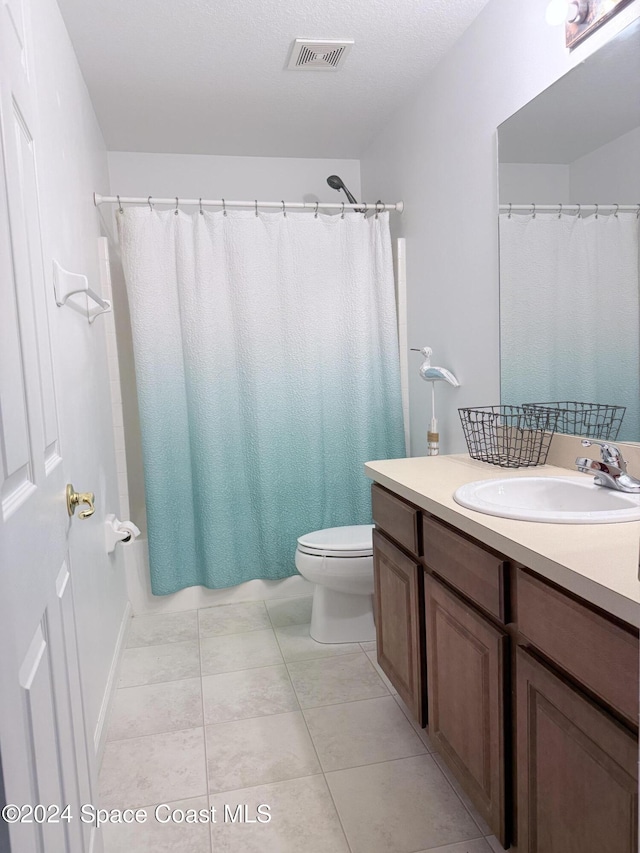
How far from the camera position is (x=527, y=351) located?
2.04 metres

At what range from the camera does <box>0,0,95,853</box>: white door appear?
80 cm

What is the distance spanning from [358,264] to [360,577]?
1529mm

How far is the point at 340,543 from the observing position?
8.59ft

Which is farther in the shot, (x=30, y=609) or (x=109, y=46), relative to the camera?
(x=109, y=46)

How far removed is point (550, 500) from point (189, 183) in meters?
2.66

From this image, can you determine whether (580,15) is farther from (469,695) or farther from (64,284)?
(469,695)

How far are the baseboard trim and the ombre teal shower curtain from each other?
0.72ft

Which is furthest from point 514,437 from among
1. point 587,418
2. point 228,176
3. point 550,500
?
point 228,176

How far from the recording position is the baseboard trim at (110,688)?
6.37 feet

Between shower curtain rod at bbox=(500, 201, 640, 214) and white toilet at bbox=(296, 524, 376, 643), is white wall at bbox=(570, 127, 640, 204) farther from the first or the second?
white toilet at bbox=(296, 524, 376, 643)

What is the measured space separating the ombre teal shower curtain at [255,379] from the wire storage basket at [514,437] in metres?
1.03

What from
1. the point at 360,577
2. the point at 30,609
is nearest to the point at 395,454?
the point at 360,577

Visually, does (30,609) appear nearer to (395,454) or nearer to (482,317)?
(482,317)

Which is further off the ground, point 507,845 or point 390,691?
point 507,845
